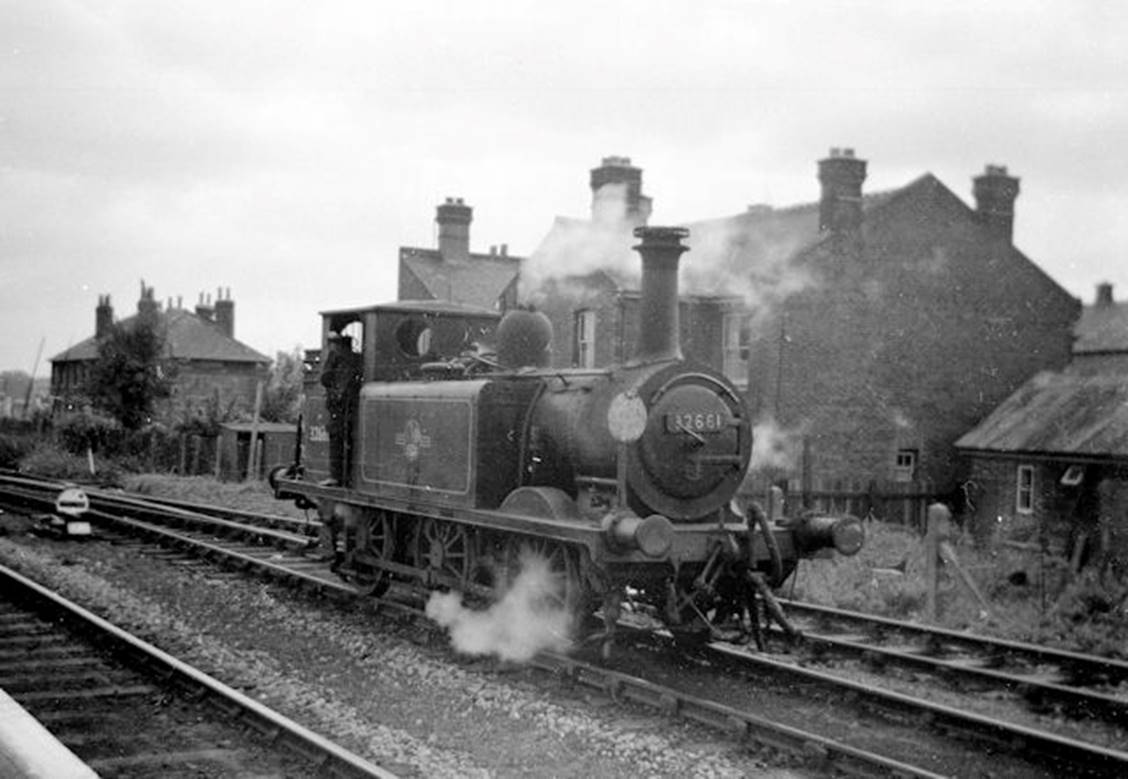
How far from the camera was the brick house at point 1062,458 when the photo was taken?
59.7 feet

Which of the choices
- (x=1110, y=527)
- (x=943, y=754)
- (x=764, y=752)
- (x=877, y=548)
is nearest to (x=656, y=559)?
(x=764, y=752)

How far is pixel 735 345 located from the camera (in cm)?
2189

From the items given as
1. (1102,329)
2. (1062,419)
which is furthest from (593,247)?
(1102,329)

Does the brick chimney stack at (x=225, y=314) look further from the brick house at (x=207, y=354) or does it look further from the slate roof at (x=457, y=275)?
the slate roof at (x=457, y=275)

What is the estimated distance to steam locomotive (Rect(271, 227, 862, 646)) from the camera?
826cm

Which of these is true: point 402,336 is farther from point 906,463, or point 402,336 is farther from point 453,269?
point 453,269

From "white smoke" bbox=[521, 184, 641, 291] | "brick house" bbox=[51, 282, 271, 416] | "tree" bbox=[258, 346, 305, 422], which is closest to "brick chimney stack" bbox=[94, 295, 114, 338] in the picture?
"brick house" bbox=[51, 282, 271, 416]

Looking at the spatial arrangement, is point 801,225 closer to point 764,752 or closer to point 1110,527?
point 1110,527

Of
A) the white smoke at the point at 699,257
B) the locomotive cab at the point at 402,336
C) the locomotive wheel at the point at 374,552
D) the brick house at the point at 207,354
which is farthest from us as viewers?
the brick house at the point at 207,354

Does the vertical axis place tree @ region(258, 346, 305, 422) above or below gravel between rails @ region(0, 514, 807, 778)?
above

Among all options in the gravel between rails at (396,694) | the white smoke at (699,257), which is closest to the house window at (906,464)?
the white smoke at (699,257)

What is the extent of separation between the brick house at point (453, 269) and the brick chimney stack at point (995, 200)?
14060mm

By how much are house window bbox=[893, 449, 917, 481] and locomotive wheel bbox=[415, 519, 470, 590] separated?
571 inches

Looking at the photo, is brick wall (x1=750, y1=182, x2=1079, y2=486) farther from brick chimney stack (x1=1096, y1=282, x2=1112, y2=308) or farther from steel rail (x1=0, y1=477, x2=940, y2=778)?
brick chimney stack (x1=1096, y1=282, x2=1112, y2=308)
